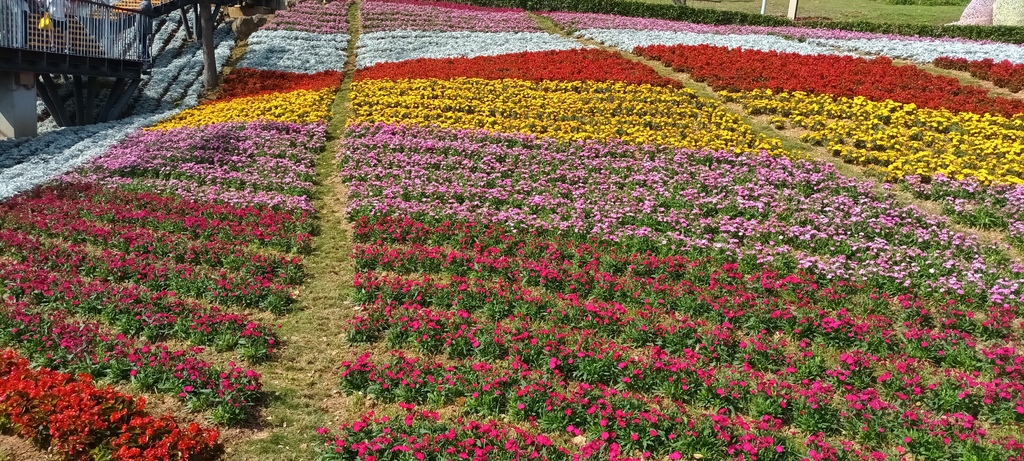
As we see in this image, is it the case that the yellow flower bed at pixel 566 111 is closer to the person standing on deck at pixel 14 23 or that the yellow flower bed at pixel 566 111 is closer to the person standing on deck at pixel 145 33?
the person standing on deck at pixel 145 33

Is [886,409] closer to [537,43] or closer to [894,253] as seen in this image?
[894,253]

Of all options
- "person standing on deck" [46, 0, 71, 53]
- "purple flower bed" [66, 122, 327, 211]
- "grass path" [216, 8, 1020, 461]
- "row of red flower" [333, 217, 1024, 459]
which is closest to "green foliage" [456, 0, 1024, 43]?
"grass path" [216, 8, 1020, 461]

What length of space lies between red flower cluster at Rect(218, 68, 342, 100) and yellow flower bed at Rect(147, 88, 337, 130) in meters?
0.89

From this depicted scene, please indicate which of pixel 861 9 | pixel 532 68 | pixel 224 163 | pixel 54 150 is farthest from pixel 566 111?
pixel 861 9

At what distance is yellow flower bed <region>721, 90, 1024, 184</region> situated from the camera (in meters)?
14.7

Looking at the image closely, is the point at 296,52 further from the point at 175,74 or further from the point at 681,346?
the point at 681,346

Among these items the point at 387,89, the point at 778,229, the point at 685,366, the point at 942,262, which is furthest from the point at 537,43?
the point at 685,366

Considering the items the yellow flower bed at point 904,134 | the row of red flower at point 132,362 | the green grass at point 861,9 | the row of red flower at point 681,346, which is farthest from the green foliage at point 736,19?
the row of red flower at point 132,362

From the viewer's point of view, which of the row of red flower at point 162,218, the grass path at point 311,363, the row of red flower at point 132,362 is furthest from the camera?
the row of red flower at point 162,218

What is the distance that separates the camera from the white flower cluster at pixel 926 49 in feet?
81.4

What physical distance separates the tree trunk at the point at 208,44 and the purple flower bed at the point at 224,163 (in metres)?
5.88

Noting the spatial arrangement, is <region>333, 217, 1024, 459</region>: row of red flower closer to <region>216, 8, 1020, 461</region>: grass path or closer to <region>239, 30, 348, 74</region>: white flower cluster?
<region>216, 8, 1020, 461</region>: grass path

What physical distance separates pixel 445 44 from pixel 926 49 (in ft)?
57.3

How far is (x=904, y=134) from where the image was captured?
16938 millimetres
